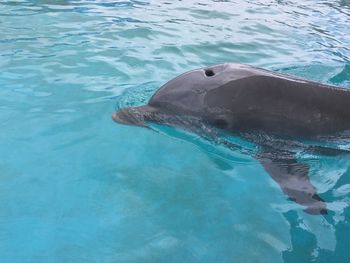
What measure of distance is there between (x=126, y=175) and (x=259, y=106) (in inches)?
59.7

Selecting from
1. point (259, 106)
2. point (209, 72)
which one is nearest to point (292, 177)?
point (259, 106)

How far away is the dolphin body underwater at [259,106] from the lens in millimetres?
4754

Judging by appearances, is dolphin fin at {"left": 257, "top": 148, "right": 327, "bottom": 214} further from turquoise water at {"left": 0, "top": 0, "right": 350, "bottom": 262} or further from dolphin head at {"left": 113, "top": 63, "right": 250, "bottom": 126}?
dolphin head at {"left": 113, "top": 63, "right": 250, "bottom": 126}

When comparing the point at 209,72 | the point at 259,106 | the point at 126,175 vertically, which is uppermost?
the point at 209,72

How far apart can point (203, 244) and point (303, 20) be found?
30.0 ft

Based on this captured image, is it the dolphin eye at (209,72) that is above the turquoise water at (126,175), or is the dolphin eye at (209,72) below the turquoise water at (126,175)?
above

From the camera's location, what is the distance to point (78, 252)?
11.5 feet

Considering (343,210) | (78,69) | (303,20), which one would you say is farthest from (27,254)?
(303,20)

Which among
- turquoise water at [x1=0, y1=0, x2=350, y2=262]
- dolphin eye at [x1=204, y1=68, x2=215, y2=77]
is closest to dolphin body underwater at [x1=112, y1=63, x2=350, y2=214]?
dolphin eye at [x1=204, y1=68, x2=215, y2=77]

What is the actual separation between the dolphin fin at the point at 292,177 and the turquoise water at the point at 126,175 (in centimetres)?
12

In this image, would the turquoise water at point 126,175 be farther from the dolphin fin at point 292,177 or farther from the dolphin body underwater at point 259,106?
the dolphin body underwater at point 259,106

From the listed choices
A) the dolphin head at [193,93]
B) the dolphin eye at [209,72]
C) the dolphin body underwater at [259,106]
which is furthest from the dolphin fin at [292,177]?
the dolphin eye at [209,72]

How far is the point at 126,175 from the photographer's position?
4.50m

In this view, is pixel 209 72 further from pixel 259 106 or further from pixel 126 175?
pixel 126 175
